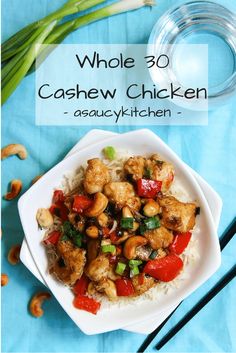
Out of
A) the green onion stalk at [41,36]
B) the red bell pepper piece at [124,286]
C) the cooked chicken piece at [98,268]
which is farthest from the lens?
the green onion stalk at [41,36]

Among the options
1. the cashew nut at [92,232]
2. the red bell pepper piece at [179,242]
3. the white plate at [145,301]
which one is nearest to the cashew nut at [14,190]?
the white plate at [145,301]

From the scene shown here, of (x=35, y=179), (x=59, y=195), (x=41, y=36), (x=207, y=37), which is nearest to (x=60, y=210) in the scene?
(x=59, y=195)

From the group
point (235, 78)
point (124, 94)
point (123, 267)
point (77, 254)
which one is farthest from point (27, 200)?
point (235, 78)

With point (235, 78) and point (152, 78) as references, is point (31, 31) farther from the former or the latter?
point (235, 78)

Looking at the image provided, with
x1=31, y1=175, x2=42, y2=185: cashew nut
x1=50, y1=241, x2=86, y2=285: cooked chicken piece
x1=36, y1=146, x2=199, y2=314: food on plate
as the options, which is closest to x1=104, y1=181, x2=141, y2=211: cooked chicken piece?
x1=36, y1=146, x2=199, y2=314: food on plate

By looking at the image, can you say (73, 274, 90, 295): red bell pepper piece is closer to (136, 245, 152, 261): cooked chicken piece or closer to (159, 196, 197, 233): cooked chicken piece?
(136, 245, 152, 261): cooked chicken piece

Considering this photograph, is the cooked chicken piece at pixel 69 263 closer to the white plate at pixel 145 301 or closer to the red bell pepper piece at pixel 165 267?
the white plate at pixel 145 301

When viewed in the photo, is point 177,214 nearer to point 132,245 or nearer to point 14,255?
point 132,245
